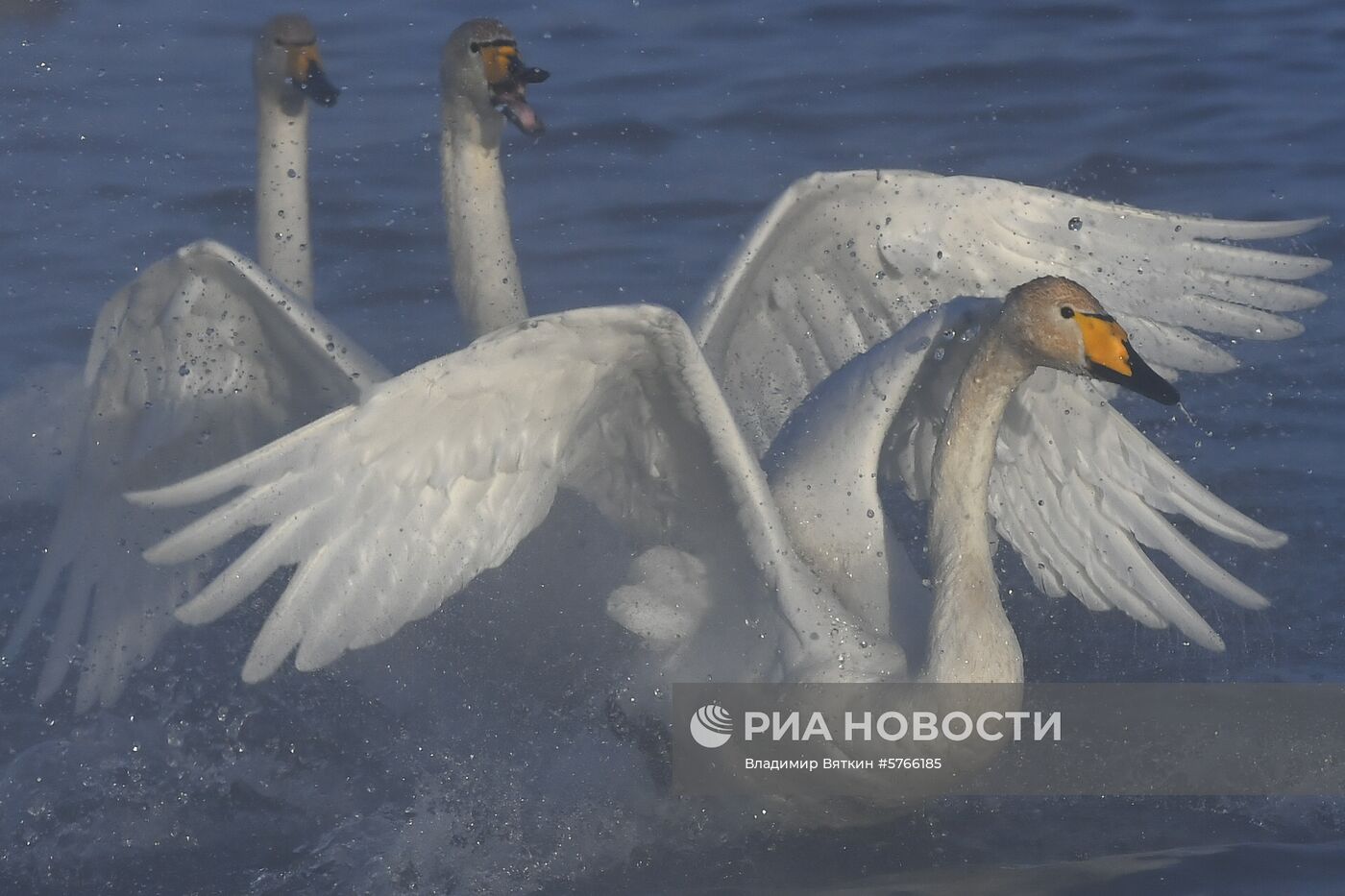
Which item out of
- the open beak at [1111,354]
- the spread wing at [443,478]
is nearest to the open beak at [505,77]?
the spread wing at [443,478]

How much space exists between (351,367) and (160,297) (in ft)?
2.08

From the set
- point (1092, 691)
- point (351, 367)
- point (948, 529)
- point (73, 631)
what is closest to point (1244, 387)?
point (1092, 691)

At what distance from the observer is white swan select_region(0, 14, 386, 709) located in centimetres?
516

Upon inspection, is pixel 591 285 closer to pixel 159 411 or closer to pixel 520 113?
pixel 520 113

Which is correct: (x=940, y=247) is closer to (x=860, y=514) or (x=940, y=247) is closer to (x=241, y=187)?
(x=860, y=514)

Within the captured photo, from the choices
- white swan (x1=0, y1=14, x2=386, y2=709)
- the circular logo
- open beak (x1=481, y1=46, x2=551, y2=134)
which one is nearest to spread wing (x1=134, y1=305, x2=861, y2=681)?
the circular logo

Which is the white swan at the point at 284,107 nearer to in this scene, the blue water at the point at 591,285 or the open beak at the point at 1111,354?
the blue water at the point at 591,285

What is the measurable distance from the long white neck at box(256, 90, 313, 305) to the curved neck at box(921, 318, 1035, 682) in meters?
2.58

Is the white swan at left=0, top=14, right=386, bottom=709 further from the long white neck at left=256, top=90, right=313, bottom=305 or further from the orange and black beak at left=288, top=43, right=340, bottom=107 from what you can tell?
the orange and black beak at left=288, top=43, right=340, bottom=107

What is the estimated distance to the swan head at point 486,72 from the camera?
6.42m

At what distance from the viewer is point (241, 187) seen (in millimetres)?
9734

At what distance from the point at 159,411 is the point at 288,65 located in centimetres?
203

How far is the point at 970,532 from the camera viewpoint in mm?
5074

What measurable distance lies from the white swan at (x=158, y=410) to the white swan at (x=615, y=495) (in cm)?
62
